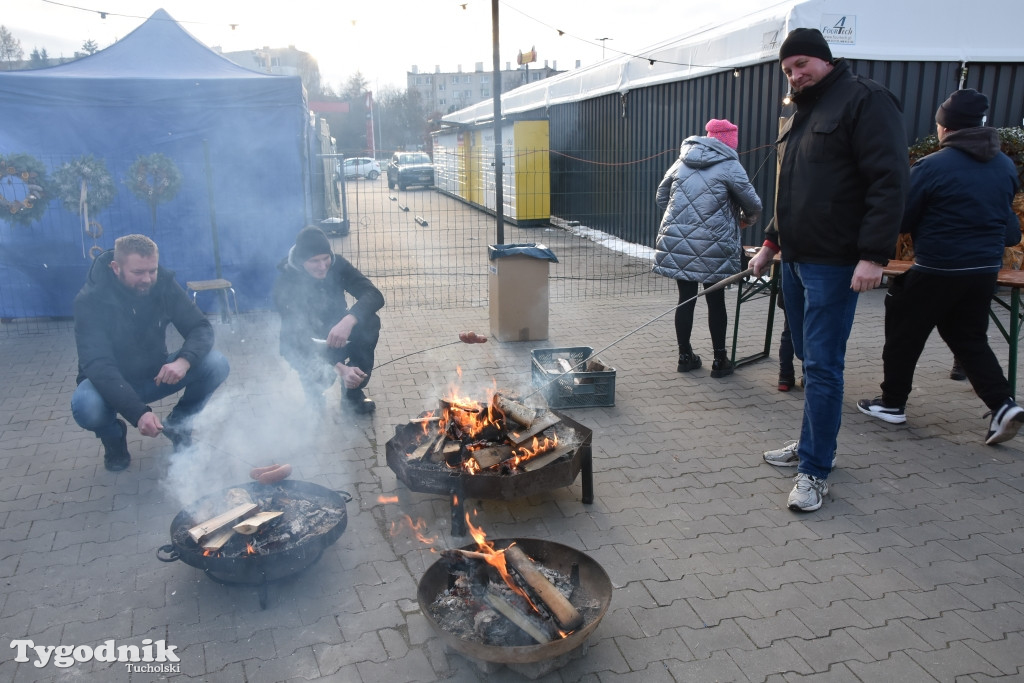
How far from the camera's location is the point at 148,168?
8102 mm

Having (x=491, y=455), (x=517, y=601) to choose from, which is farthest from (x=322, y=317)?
(x=517, y=601)

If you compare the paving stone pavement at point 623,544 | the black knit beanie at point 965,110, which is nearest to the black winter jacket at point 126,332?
the paving stone pavement at point 623,544

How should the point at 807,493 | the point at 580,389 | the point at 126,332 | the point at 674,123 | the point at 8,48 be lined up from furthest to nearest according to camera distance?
the point at 8,48, the point at 674,123, the point at 580,389, the point at 126,332, the point at 807,493

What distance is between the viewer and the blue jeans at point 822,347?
371cm

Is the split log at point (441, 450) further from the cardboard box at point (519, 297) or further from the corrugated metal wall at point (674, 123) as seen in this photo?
the corrugated metal wall at point (674, 123)

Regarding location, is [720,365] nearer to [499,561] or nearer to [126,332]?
[499,561]

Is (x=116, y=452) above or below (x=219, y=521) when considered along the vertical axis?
below

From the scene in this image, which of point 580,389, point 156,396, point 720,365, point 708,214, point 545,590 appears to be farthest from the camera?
point 720,365

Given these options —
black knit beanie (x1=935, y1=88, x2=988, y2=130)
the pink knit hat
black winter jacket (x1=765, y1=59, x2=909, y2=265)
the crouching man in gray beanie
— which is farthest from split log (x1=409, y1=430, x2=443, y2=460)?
black knit beanie (x1=935, y1=88, x2=988, y2=130)

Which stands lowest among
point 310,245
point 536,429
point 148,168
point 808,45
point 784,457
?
point 784,457

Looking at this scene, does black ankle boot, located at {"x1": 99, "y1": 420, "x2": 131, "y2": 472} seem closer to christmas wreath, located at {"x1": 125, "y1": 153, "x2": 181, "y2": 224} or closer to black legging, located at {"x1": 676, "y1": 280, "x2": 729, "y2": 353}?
black legging, located at {"x1": 676, "y1": 280, "x2": 729, "y2": 353}

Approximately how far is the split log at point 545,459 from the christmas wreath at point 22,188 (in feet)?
23.4

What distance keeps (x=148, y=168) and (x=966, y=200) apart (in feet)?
26.3

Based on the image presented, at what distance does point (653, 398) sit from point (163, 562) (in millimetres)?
3708
